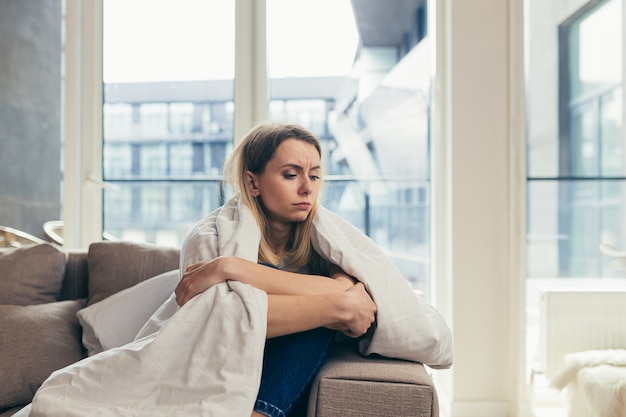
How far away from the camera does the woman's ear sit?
1885mm

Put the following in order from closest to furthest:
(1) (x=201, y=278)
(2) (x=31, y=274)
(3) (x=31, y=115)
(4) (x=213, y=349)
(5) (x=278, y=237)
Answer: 1. (4) (x=213, y=349)
2. (1) (x=201, y=278)
3. (5) (x=278, y=237)
4. (2) (x=31, y=274)
5. (3) (x=31, y=115)

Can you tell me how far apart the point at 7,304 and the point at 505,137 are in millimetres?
2071

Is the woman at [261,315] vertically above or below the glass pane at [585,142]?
below

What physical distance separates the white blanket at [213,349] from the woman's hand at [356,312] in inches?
1.0

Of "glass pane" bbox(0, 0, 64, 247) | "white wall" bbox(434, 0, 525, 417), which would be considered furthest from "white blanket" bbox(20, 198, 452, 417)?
"glass pane" bbox(0, 0, 64, 247)

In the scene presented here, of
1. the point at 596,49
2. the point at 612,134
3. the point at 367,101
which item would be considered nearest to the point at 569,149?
the point at 612,134

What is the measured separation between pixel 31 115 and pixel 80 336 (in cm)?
172

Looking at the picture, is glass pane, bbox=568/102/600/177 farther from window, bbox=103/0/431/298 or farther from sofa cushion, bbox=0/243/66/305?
sofa cushion, bbox=0/243/66/305

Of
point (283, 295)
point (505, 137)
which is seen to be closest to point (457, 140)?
point (505, 137)

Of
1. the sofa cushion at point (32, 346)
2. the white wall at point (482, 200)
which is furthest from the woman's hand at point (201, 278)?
the white wall at point (482, 200)

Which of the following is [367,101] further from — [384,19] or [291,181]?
[291,181]

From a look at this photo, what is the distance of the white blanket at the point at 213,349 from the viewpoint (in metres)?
1.40

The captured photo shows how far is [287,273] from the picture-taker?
1647 millimetres

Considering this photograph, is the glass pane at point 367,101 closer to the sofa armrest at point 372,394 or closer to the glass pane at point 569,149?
the glass pane at point 569,149
